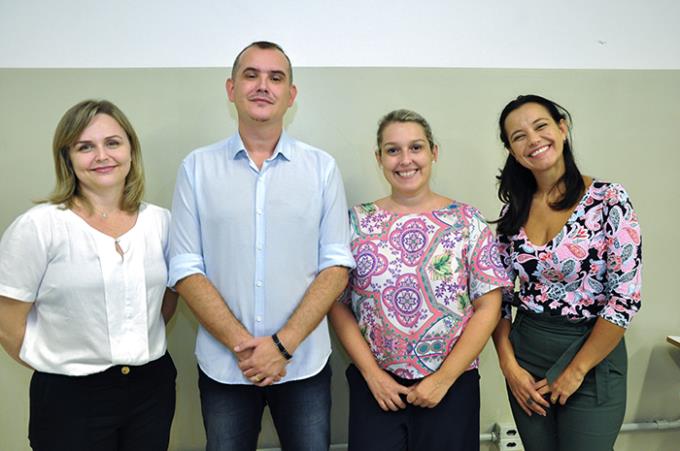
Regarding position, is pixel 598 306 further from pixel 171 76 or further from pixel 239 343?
pixel 171 76

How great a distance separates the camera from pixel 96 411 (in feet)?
4.56

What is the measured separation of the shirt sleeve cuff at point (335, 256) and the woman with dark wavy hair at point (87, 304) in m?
0.53

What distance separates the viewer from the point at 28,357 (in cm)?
141

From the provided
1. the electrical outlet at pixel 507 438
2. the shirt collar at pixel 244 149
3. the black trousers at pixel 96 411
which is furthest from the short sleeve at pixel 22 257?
the electrical outlet at pixel 507 438

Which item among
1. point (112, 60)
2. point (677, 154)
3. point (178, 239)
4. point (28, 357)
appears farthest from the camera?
point (677, 154)

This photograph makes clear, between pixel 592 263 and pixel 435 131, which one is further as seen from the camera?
pixel 435 131

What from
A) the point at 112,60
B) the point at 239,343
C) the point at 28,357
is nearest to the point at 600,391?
the point at 239,343

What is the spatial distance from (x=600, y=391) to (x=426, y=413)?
0.53m

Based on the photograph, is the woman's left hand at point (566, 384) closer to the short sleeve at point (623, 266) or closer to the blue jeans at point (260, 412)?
the short sleeve at point (623, 266)

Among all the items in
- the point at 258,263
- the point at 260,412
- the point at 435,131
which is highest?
the point at 435,131

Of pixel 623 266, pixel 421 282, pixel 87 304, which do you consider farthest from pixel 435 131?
Result: pixel 87 304

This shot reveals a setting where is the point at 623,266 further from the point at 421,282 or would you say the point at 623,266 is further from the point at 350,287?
the point at 350,287

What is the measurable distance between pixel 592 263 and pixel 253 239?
106 cm

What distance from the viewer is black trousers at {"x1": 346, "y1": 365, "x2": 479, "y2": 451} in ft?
4.89
